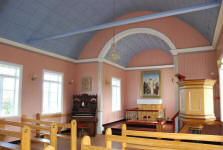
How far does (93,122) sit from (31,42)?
3.88 metres

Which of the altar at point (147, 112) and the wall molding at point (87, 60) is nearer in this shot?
the wall molding at point (87, 60)

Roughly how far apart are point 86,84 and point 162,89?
504 centimetres

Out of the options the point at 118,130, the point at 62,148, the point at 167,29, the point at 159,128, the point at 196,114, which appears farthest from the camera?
the point at 118,130

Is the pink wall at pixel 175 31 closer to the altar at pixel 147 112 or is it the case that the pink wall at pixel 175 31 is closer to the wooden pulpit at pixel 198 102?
the wooden pulpit at pixel 198 102

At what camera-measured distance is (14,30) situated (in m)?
6.43

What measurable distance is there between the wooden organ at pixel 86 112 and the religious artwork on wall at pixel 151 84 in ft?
14.6

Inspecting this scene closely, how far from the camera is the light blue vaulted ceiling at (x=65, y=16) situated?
592cm

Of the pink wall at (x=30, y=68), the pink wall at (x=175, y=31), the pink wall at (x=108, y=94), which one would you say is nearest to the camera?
the pink wall at (x=30, y=68)

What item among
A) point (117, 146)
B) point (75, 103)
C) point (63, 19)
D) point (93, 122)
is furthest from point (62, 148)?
point (63, 19)

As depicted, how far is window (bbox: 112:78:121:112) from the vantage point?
10750 millimetres

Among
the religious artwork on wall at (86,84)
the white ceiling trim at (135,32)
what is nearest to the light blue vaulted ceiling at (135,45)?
the white ceiling trim at (135,32)

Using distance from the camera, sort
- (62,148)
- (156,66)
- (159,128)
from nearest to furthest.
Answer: (62,148)
(159,128)
(156,66)

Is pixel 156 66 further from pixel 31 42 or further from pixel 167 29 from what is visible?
pixel 31 42

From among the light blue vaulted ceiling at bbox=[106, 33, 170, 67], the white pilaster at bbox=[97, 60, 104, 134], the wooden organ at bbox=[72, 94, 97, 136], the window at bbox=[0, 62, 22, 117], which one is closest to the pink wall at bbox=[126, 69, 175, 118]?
the light blue vaulted ceiling at bbox=[106, 33, 170, 67]
